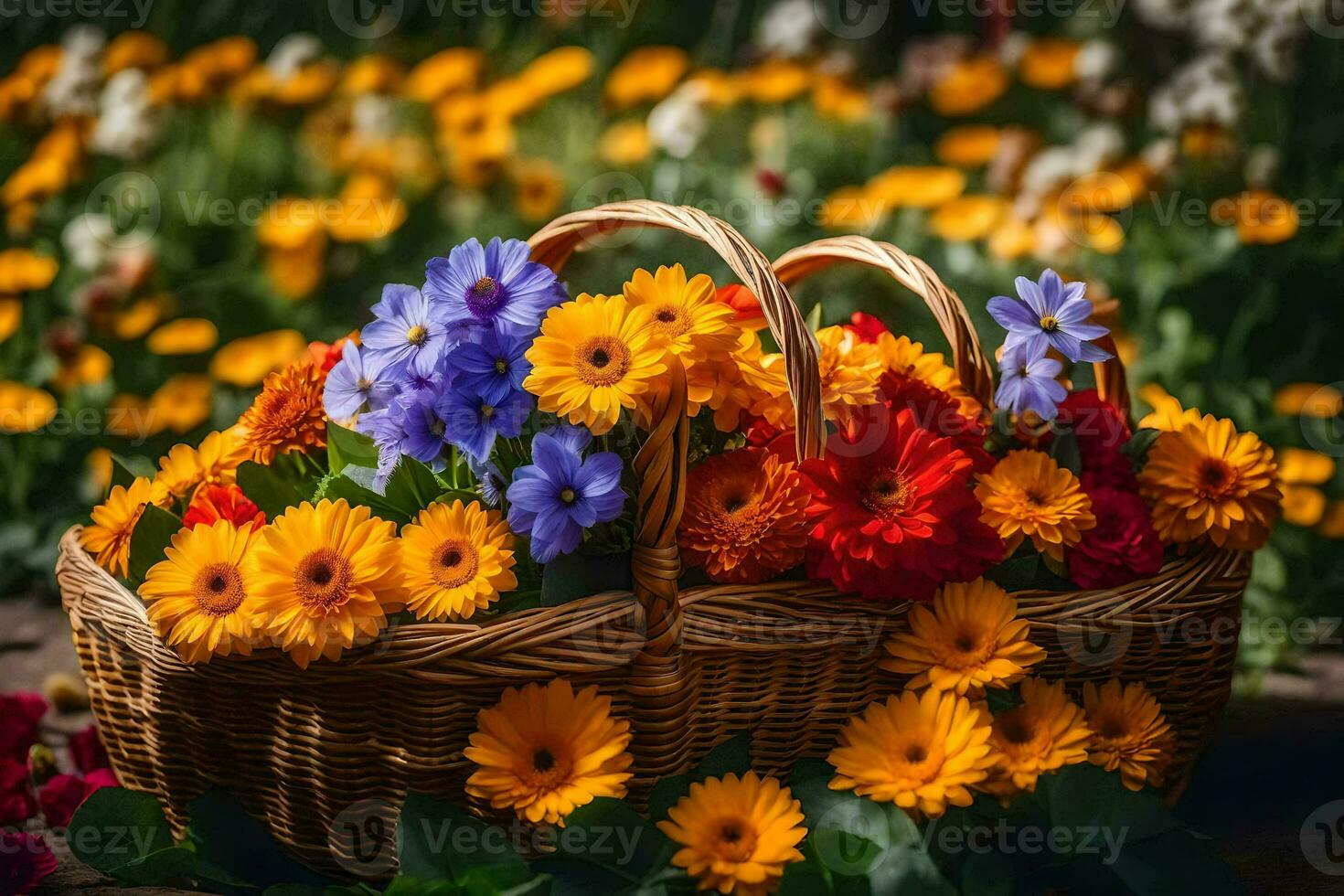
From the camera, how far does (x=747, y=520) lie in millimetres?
1019

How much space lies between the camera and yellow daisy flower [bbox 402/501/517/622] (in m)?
0.98

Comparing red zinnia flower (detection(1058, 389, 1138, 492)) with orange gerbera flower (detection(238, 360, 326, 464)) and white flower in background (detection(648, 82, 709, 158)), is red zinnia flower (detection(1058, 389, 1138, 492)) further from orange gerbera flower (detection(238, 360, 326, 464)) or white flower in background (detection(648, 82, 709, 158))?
white flower in background (detection(648, 82, 709, 158))

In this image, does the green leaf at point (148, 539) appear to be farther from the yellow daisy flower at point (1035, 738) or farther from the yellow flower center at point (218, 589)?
the yellow daisy flower at point (1035, 738)

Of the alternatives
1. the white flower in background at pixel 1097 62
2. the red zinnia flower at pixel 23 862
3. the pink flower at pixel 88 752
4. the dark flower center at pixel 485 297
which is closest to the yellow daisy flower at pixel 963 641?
the dark flower center at pixel 485 297

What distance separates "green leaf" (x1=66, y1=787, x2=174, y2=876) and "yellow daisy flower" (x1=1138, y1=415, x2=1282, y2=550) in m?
0.95

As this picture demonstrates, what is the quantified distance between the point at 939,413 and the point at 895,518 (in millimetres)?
171

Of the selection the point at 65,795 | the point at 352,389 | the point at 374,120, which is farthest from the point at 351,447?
the point at 374,120

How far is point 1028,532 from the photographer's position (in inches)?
42.6

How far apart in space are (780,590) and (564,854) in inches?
10.8

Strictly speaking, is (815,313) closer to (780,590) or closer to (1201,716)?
(780,590)

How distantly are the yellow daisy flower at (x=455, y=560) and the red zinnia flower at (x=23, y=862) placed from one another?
0.42 m

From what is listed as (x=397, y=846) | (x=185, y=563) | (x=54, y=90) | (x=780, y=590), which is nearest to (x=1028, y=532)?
(x=780, y=590)

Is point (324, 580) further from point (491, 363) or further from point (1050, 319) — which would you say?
point (1050, 319)

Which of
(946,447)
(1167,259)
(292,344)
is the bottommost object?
(292,344)
